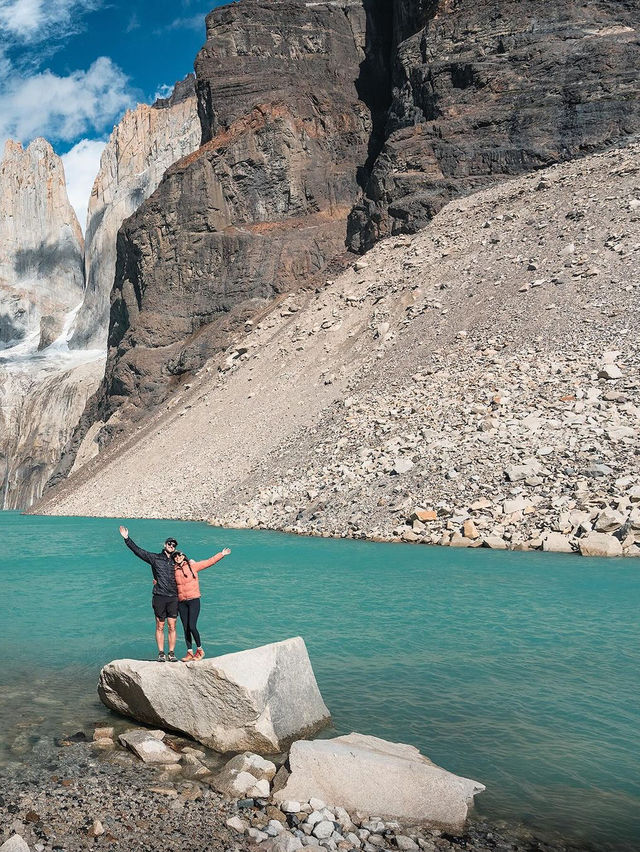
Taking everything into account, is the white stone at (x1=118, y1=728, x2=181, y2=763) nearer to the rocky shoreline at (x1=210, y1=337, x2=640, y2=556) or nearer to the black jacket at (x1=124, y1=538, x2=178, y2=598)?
the black jacket at (x1=124, y1=538, x2=178, y2=598)

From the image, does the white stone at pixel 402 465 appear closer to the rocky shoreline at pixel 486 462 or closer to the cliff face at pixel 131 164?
the rocky shoreline at pixel 486 462

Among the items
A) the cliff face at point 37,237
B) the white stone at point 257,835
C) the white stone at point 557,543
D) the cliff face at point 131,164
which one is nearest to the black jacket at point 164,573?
the white stone at point 257,835

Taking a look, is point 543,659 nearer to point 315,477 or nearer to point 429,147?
point 315,477

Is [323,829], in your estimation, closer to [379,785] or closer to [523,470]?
[379,785]

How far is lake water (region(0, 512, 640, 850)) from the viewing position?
244 inches

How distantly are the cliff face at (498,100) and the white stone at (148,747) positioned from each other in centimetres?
3614

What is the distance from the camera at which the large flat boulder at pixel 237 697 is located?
6.50 metres

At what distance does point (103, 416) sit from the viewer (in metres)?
50.6

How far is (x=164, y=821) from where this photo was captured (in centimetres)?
527

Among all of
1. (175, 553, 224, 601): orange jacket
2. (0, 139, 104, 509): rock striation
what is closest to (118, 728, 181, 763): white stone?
(175, 553, 224, 601): orange jacket

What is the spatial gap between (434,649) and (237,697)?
400cm

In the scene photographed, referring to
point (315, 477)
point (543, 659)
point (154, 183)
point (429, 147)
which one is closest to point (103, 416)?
point (429, 147)

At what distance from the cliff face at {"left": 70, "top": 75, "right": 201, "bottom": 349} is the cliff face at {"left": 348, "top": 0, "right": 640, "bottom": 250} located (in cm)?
6202

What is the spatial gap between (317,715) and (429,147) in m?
39.1
